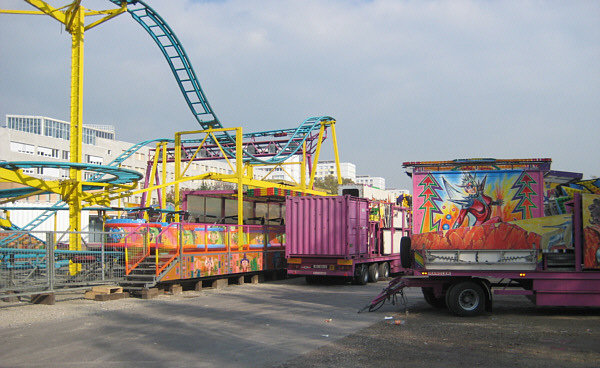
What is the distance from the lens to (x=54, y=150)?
2457 inches

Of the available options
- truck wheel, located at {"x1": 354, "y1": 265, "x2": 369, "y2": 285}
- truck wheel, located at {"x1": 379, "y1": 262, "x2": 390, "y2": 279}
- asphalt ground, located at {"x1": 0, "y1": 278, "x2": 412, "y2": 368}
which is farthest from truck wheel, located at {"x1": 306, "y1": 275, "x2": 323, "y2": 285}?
asphalt ground, located at {"x1": 0, "y1": 278, "x2": 412, "y2": 368}

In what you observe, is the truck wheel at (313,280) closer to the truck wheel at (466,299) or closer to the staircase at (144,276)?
the staircase at (144,276)

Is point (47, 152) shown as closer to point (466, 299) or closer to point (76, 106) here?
point (76, 106)

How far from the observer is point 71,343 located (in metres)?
9.37

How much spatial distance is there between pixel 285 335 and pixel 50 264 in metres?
7.41

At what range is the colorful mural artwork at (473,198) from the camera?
12602mm

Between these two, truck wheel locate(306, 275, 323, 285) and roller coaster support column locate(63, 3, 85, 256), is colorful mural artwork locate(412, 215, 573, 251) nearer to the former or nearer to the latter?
truck wheel locate(306, 275, 323, 285)

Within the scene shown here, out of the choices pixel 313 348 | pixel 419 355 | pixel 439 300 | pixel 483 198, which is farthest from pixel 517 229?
pixel 313 348

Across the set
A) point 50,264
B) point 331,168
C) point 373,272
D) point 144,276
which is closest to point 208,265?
point 144,276

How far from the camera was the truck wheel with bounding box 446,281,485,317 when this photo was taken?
12023 mm

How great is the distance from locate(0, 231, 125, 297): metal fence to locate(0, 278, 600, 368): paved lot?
0.57 m

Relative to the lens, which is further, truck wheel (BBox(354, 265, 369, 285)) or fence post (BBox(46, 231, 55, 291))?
truck wheel (BBox(354, 265, 369, 285))

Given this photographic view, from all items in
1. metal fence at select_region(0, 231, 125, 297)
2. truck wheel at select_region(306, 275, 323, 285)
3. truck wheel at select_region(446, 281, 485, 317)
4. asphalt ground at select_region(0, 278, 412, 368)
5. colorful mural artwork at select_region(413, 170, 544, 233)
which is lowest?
truck wheel at select_region(306, 275, 323, 285)

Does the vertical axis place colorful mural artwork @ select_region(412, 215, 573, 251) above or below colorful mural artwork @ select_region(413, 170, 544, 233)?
below
